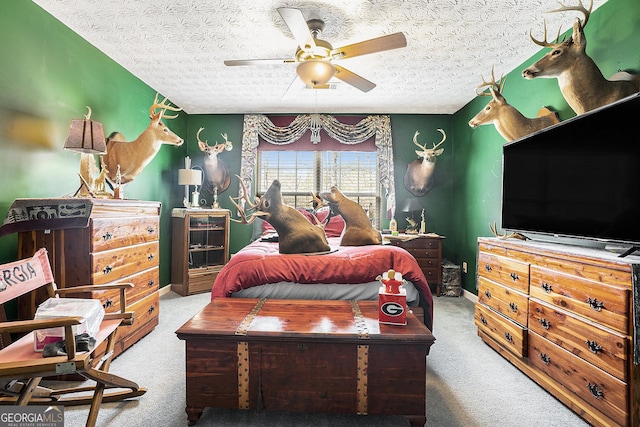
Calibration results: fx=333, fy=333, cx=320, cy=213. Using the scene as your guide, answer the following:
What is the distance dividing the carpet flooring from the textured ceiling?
2593 millimetres

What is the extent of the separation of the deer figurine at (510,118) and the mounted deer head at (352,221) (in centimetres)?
142

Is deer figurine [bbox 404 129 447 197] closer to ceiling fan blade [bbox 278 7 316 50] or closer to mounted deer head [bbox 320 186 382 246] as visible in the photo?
mounted deer head [bbox 320 186 382 246]

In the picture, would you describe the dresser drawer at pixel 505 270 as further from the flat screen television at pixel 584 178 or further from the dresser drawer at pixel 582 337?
the flat screen television at pixel 584 178

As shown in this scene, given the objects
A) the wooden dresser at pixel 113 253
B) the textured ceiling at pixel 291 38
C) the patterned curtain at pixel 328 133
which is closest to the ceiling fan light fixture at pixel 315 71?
the textured ceiling at pixel 291 38

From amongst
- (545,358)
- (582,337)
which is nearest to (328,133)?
(545,358)

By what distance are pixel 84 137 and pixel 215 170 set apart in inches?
107

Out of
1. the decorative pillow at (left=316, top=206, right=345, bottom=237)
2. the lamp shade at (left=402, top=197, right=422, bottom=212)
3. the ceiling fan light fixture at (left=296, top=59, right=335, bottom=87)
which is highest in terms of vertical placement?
the ceiling fan light fixture at (left=296, top=59, right=335, bottom=87)

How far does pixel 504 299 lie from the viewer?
8.51 ft

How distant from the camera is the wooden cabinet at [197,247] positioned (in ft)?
14.4

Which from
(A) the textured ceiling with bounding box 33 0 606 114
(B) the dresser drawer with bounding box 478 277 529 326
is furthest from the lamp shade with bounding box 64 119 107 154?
(B) the dresser drawer with bounding box 478 277 529 326

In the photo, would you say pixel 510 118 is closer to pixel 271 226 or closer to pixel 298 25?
pixel 298 25

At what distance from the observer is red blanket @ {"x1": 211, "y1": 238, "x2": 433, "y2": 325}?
2.41 metres

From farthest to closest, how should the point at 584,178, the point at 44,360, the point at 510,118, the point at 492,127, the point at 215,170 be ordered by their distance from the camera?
the point at 215,170, the point at 492,127, the point at 510,118, the point at 584,178, the point at 44,360

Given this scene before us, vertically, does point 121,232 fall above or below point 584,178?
below
